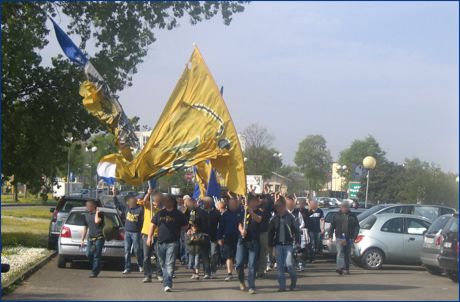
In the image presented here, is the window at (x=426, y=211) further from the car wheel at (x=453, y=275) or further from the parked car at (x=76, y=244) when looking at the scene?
the parked car at (x=76, y=244)

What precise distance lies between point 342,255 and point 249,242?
457 cm

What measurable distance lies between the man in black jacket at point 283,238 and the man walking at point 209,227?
237 cm

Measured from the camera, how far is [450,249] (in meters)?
14.7

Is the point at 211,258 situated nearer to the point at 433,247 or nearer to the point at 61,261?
the point at 61,261

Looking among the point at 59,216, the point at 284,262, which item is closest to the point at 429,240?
the point at 284,262

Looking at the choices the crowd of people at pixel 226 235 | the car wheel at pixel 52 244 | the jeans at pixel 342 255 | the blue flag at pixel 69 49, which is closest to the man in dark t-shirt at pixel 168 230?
the crowd of people at pixel 226 235

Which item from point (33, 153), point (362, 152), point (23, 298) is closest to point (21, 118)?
point (33, 153)

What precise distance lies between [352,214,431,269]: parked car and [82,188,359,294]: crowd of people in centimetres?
132

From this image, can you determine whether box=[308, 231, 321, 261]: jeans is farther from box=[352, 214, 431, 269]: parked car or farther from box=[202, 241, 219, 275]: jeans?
box=[202, 241, 219, 275]: jeans

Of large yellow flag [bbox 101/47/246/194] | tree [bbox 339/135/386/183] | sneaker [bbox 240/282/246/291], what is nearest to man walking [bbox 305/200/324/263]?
sneaker [bbox 240/282/246/291]

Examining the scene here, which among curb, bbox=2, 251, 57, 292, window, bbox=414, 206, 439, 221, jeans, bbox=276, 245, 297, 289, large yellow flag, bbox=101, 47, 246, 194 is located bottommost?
curb, bbox=2, 251, 57, 292

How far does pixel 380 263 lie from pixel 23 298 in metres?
10.0

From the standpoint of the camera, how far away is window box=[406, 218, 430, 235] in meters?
19.0

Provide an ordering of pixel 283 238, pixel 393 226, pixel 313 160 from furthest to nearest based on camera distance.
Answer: pixel 313 160 → pixel 393 226 → pixel 283 238
